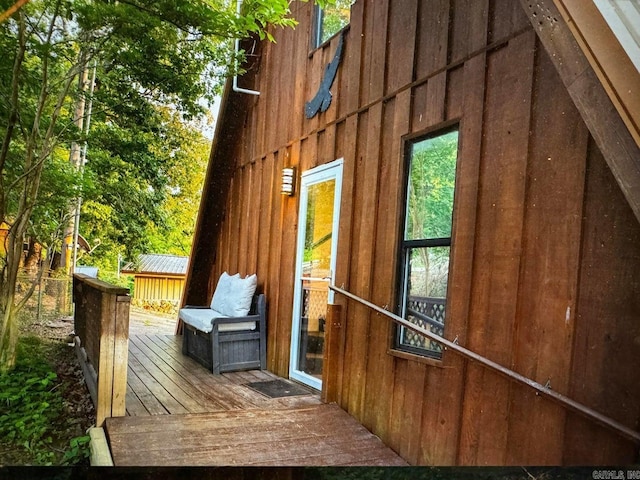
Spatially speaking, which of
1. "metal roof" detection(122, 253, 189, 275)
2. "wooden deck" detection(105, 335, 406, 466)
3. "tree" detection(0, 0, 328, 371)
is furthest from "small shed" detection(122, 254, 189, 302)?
"wooden deck" detection(105, 335, 406, 466)

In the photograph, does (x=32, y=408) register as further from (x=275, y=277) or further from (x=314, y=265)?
(x=275, y=277)

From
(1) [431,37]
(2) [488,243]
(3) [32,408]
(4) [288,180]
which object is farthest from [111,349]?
(1) [431,37]

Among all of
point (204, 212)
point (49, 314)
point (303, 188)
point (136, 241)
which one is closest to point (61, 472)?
point (136, 241)

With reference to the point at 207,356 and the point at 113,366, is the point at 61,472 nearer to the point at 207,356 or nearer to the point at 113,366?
the point at 113,366

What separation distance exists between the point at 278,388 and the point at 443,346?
5.75ft

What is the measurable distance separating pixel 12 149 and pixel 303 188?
2.24 meters

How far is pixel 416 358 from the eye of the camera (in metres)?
2.12

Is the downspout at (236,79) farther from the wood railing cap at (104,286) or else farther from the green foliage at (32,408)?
the green foliage at (32,408)

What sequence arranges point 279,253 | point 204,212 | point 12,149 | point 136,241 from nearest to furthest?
point 12,149 < point 136,241 < point 279,253 < point 204,212

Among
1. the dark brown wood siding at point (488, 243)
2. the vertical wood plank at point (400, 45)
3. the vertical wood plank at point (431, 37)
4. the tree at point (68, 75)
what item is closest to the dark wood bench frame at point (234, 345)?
the dark brown wood siding at point (488, 243)

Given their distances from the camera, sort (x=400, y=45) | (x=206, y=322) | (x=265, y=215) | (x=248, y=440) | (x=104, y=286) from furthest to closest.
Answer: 1. (x=265, y=215)
2. (x=206, y=322)
3. (x=400, y=45)
4. (x=104, y=286)
5. (x=248, y=440)

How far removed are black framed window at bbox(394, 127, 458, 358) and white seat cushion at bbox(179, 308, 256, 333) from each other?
6.32ft

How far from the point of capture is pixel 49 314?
2488 millimetres

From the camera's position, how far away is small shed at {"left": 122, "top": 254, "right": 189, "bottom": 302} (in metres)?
2.01
